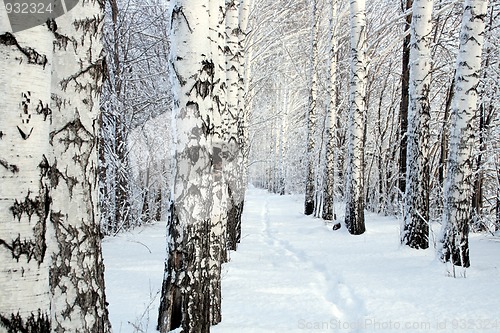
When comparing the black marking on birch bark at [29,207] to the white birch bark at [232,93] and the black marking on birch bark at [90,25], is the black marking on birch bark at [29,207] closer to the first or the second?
the black marking on birch bark at [90,25]

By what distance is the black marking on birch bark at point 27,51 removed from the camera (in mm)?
1080

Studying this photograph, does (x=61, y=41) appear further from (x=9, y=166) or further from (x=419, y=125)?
(x=419, y=125)

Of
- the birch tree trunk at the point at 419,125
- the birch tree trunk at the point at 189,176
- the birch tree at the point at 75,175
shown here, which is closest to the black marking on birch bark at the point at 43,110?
the birch tree at the point at 75,175

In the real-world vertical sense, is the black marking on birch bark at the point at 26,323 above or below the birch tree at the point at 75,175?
Result: below

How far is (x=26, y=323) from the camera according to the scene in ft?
3.64

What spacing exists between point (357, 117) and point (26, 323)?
858cm

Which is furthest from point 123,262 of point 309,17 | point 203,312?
point 309,17

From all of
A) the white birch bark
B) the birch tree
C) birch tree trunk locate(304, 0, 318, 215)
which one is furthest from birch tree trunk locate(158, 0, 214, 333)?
birch tree trunk locate(304, 0, 318, 215)

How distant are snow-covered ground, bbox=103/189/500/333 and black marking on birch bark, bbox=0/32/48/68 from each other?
205cm

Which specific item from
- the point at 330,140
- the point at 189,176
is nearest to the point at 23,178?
the point at 189,176

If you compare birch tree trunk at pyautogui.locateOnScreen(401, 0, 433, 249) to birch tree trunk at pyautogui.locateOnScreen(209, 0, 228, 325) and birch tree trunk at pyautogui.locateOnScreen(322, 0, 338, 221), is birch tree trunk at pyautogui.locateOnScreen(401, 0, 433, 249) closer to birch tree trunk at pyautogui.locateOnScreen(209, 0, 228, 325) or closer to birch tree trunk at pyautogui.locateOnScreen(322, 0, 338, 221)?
birch tree trunk at pyautogui.locateOnScreen(209, 0, 228, 325)

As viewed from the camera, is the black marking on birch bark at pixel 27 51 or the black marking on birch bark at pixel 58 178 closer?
the black marking on birch bark at pixel 27 51

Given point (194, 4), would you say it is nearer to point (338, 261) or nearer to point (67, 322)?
point (67, 322)

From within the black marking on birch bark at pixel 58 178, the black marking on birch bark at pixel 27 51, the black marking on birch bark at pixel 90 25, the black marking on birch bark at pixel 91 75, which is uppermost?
the black marking on birch bark at pixel 90 25
